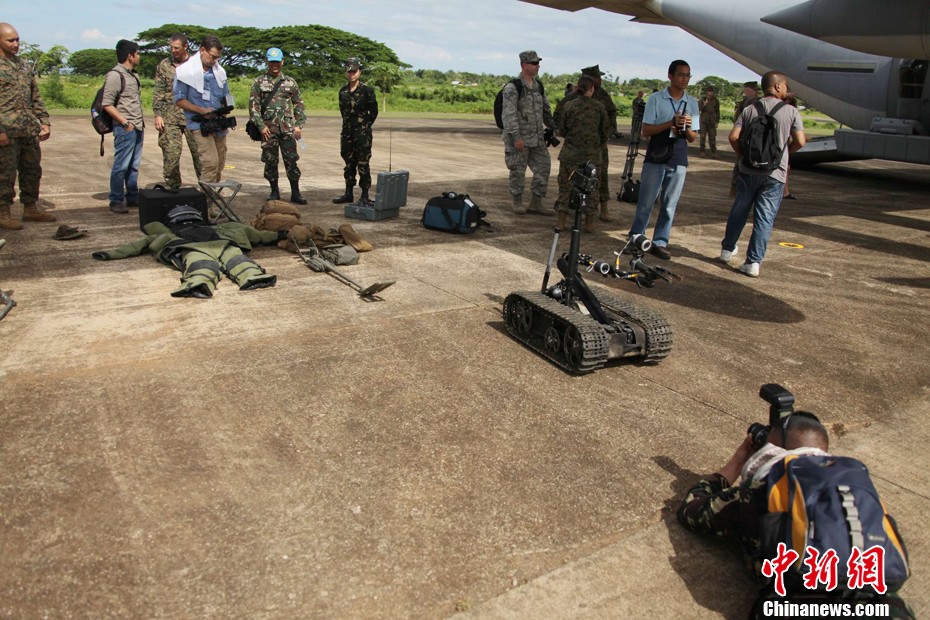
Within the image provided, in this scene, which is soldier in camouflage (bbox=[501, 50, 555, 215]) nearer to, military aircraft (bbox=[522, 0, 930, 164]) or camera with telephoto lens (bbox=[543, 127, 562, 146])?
camera with telephoto lens (bbox=[543, 127, 562, 146])

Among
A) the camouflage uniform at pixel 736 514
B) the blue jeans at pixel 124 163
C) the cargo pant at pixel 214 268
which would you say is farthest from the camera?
the blue jeans at pixel 124 163

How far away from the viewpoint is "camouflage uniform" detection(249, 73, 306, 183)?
1043 centimetres

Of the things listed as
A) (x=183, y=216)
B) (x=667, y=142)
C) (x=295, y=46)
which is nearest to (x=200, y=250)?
(x=183, y=216)

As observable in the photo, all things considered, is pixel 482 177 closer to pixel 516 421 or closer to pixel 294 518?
pixel 516 421

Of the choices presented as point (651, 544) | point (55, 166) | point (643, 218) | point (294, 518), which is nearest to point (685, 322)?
point (643, 218)

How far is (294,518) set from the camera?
3.43 metres

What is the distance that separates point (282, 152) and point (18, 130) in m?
3.28

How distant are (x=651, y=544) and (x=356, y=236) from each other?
583 centimetres

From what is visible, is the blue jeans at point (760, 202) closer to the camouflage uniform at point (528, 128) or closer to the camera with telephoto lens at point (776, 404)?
the camouflage uniform at point (528, 128)

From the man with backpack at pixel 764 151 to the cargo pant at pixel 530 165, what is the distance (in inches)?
130

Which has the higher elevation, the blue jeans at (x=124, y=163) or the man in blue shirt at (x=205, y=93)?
the man in blue shirt at (x=205, y=93)

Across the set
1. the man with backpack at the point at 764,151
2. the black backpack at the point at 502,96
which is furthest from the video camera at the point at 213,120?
the man with backpack at the point at 764,151

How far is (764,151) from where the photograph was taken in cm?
796

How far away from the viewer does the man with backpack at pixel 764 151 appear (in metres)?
7.95
